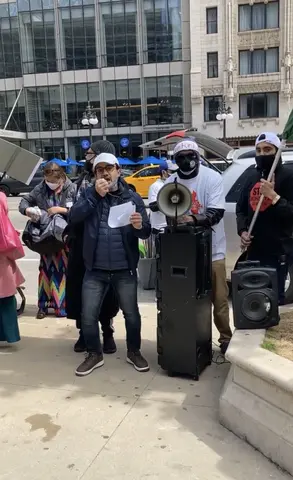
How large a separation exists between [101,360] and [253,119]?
34.4m

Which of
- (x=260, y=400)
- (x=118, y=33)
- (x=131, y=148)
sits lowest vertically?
(x=131, y=148)

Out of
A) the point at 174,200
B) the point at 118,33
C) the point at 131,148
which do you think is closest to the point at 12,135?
the point at 131,148

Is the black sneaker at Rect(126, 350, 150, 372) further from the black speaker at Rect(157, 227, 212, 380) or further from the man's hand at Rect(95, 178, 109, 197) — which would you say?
the man's hand at Rect(95, 178, 109, 197)

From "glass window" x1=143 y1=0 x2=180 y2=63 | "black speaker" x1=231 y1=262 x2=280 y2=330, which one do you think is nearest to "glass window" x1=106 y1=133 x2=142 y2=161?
"glass window" x1=143 y1=0 x2=180 y2=63

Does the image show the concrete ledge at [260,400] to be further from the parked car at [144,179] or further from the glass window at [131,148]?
the glass window at [131,148]

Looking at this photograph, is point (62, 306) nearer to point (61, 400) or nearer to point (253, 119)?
point (61, 400)

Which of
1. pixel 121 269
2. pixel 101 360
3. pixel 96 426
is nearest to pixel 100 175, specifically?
pixel 121 269

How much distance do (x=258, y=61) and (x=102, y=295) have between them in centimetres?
3606

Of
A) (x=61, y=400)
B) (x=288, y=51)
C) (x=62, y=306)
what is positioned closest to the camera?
(x=61, y=400)

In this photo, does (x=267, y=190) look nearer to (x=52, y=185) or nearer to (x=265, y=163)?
(x=265, y=163)

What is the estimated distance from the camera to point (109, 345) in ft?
14.5

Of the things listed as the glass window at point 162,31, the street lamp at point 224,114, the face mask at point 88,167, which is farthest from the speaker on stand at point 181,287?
the glass window at point 162,31

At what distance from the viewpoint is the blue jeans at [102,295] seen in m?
3.88

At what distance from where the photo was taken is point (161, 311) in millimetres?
3705
